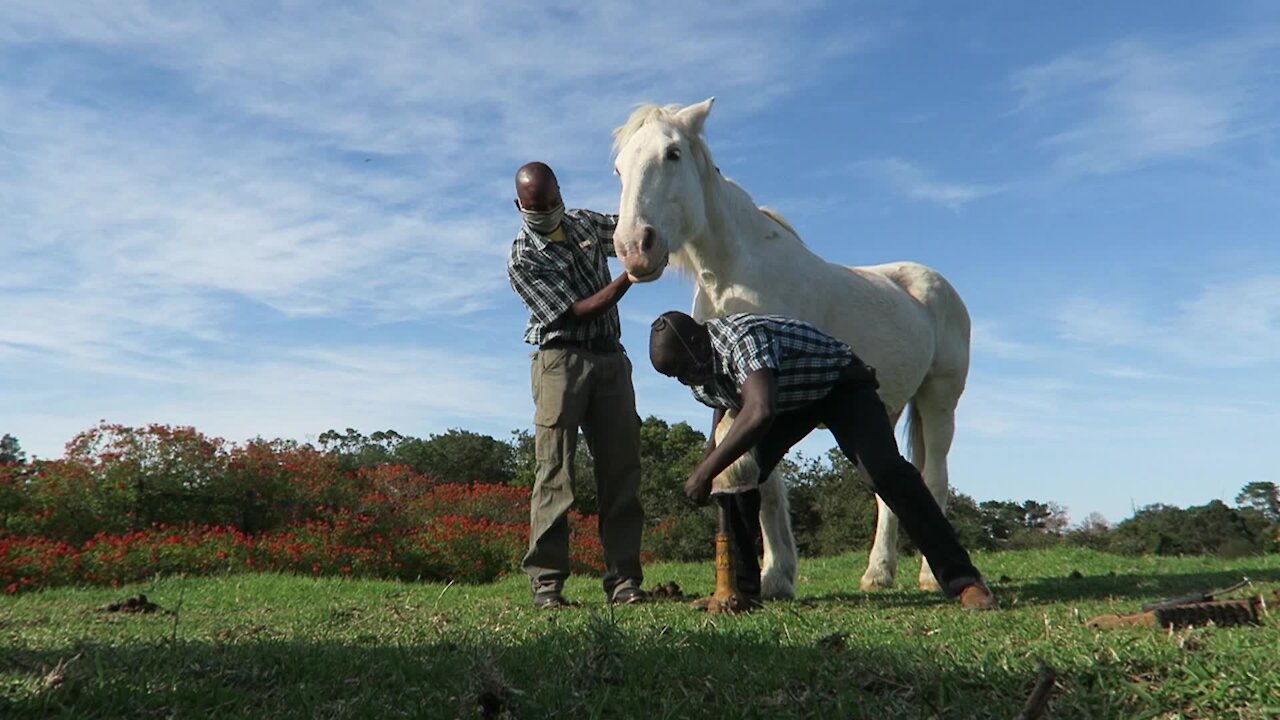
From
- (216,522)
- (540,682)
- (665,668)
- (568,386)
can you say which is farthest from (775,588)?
(216,522)

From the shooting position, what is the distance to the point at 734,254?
584 centimetres

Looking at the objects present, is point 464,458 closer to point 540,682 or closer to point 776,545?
point 776,545

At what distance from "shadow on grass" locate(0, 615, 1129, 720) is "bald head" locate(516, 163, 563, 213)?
2.91 meters

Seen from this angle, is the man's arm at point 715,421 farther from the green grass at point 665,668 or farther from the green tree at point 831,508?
the green tree at point 831,508

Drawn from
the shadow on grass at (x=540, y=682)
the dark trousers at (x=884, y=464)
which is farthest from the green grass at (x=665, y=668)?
the dark trousers at (x=884, y=464)

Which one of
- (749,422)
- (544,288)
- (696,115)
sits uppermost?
(696,115)

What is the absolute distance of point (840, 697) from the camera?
8.65 ft

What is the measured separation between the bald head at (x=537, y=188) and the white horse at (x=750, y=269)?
0.46m

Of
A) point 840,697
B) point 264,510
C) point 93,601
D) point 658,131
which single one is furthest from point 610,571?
point 264,510

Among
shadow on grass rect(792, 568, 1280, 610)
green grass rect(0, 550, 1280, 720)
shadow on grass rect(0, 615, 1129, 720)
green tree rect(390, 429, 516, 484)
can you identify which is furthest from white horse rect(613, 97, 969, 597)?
green tree rect(390, 429, 516, 484)

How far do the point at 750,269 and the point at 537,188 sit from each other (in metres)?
1.29

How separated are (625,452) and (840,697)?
142 inches

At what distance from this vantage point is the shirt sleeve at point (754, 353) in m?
4.54

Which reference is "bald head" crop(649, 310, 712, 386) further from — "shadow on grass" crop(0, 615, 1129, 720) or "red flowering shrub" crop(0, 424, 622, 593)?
"red flowering shrub" crop(0, 424, 622, 593)
